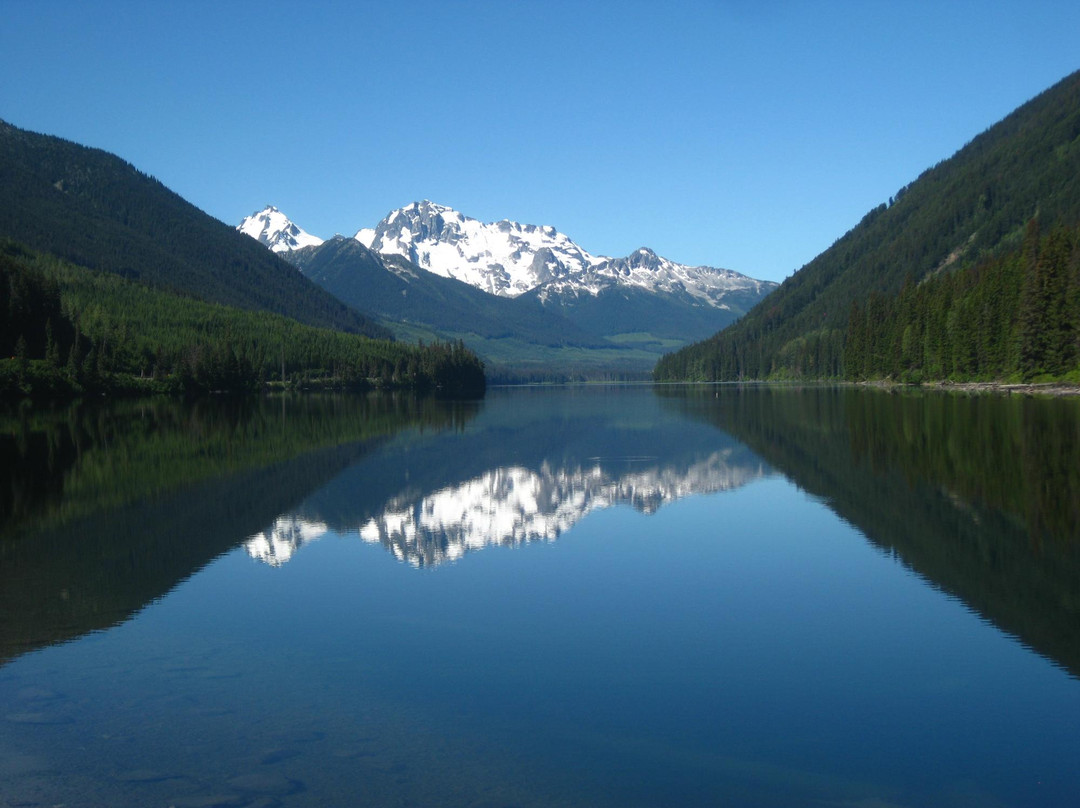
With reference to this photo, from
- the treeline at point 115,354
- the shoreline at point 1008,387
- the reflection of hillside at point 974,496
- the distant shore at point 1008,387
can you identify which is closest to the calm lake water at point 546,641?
the reflection of hillside at point 974,496

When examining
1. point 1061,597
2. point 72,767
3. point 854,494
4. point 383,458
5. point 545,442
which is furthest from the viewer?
point 545,442

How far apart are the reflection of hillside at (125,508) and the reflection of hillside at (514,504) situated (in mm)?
2759

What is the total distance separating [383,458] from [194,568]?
2570 centimetres

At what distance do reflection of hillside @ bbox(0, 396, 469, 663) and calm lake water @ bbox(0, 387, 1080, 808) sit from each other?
0.52ft

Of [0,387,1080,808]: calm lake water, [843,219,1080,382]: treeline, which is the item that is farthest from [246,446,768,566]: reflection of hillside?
[843,219,1080,382]: treeline

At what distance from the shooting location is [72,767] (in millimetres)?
11250

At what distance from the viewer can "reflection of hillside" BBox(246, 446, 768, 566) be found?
83.5ft

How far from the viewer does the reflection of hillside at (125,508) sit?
61.3ft

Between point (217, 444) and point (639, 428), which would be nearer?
point (217, 444)

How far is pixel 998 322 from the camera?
104438 millimetres

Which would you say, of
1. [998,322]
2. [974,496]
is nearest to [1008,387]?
[998,322]

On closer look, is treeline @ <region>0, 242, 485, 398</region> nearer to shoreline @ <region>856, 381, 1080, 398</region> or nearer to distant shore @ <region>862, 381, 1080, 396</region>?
shoreline @ <region>856, 381, 1080, 398</region>

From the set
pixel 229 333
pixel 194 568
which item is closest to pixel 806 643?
pixel 194 568

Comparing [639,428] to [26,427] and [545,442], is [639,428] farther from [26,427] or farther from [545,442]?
[26,427]
